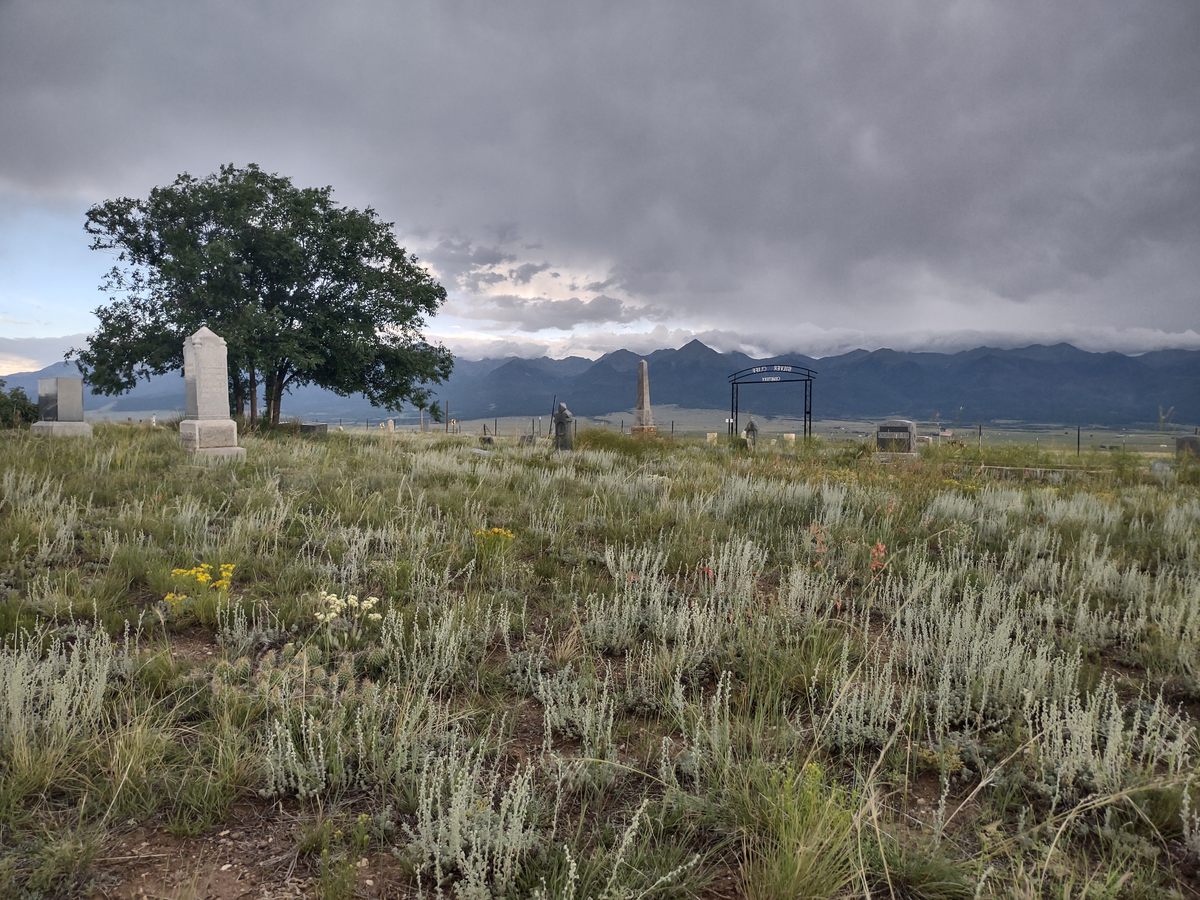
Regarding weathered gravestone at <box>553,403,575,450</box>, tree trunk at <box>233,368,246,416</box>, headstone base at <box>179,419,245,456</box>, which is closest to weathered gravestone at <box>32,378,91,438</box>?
tree trunk at <box>233,368,246,416</box>

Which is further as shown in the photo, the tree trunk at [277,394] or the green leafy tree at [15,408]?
the tree trunk at [277,394]

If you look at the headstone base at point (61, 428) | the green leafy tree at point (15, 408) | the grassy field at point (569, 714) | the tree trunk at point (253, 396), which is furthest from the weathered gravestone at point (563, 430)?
the green leafy tree at point (15, 408)

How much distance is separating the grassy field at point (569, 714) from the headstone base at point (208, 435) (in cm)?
551

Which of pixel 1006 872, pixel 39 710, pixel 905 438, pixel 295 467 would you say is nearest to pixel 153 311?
pixel 295 467

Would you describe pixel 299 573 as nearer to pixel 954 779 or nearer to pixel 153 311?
pixel 954 779

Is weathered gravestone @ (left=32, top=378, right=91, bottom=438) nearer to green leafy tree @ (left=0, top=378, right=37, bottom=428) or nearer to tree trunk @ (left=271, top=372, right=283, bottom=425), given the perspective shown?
green leafy tree @ (left=0, top=378, right=37, bottom=428)

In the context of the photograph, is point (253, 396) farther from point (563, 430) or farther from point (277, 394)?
point (563, 430)

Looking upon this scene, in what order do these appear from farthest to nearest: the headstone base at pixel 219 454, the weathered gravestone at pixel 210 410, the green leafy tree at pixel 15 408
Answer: the green leafy tree at pixel 15 408 < the weathered gravestone at pixel 210 410 < the headstone base at pixel 219 454

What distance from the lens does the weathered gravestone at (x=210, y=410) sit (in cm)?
1208

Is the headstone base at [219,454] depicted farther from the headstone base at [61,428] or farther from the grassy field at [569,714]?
the headstone base at [61,428]

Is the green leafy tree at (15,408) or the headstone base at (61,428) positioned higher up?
the green leafy tree at (15,408)

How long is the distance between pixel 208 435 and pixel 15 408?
11.2 metres

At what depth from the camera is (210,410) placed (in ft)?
42.7

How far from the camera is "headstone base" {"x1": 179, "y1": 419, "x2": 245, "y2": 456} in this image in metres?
12.1
